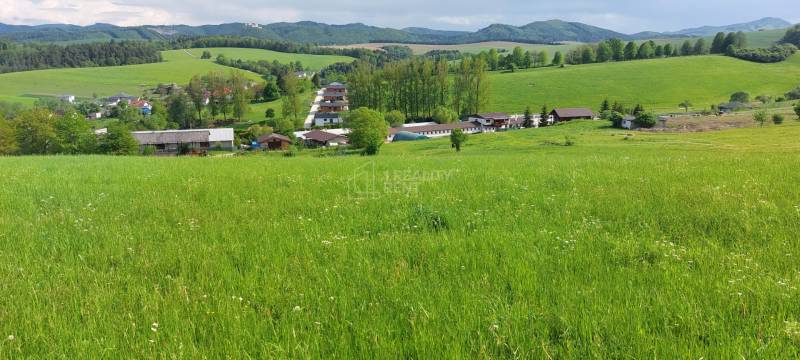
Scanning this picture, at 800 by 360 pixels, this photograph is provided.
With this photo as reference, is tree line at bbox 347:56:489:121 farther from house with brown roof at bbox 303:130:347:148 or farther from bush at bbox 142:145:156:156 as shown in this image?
bush at bbox 142:145:156:156

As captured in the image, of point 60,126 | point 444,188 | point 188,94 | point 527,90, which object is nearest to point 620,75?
point 527,90

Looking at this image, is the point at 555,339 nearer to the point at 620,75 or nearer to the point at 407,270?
the point at 407,270

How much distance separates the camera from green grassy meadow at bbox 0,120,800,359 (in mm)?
3443

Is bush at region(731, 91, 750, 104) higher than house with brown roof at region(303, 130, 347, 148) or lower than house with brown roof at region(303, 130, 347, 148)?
higher

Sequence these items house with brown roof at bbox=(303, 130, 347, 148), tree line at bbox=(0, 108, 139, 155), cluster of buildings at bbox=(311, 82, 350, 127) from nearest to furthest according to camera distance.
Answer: tree line at bbox=(0, 108, 139, 155) → house with brown roof at bbox=(303, 130, 347, 148) → cluster of buildings at bbox=(311, 82, 350, 127)

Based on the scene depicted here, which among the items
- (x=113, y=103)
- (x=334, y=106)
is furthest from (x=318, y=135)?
(x=113, y=103)

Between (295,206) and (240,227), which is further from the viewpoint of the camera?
(295,206)

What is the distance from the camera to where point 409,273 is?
15.5 feet

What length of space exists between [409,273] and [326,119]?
129771 millimetres

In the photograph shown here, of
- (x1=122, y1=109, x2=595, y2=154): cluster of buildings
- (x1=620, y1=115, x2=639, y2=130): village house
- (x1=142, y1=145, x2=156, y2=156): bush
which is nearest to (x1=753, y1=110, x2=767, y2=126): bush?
(x1=620, y1=115, x2=639, y2=130): village house

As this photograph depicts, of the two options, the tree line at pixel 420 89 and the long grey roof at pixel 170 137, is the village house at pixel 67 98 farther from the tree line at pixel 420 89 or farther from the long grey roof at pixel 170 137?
the tree line at pixel 420 89

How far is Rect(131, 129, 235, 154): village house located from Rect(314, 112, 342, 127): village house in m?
40.8

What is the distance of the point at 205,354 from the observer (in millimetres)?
3320

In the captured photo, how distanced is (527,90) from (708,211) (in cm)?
14317
